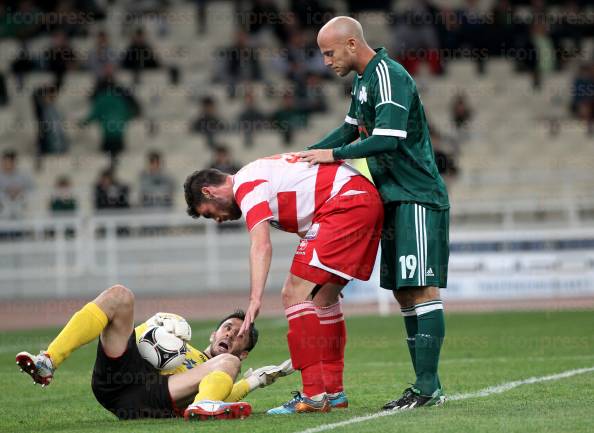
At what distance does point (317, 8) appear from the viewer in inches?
1027

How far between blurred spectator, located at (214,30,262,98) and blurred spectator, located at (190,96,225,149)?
946 mm

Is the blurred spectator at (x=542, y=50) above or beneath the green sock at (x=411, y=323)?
above

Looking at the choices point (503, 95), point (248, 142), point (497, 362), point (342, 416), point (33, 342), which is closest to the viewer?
point (342, 416)

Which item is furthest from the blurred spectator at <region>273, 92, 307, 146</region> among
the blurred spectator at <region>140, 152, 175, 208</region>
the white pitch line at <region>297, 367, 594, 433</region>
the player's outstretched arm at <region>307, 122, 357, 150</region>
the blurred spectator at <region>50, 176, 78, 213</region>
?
the player's outstretched arm at <region>307, 122, 357, 150</region>

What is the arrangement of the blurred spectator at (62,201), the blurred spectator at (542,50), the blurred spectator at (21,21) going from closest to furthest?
the blurred spectator at (62,201)
the blurred spectator at (542,50)
the blurred spectator at (21,21)

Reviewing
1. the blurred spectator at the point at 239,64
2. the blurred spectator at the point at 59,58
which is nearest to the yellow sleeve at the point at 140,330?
the blurred spectator at the point at 239,64

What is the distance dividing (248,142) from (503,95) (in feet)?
17.9

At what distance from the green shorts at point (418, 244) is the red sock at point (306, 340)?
0.60 meters

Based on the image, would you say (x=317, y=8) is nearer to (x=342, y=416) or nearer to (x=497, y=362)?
(x=497, y=362)

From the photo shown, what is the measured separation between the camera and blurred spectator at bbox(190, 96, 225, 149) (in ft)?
77.2

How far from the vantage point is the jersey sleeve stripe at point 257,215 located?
767 cm

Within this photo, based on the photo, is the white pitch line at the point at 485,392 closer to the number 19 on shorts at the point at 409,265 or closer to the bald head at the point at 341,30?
the number 19 on shorts at the point at 409,265

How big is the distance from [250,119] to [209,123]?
0.76 m

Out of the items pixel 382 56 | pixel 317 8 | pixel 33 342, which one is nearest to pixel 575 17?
pixel 317 8
